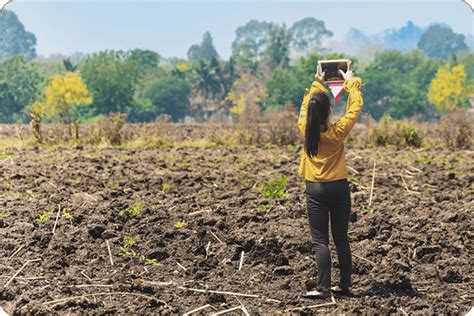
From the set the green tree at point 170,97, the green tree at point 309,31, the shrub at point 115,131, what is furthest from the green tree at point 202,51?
the shrub at point 115,131

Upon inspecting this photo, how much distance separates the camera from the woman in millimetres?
5285

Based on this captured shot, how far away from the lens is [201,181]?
988 cm

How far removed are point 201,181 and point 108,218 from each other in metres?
2.48

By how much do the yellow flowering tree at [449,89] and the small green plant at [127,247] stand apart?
186 feet

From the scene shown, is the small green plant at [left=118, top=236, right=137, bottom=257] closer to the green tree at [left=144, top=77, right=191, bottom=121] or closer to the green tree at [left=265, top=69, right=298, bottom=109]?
the green tree at [left=265, top=69, right=298, bottom=109]

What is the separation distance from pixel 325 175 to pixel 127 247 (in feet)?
7.87

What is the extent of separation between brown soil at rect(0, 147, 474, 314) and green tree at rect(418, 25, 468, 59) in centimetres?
12677

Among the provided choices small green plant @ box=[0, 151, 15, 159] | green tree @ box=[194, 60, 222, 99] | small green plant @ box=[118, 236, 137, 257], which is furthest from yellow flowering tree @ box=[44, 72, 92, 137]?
small green plant @ box=[118, 236, 137, 257]

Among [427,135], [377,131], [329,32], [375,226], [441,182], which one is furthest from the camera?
[329,32]

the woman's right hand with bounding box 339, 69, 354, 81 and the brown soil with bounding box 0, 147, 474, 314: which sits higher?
the woman's right hand with bounding box 339, 69, 354, 81

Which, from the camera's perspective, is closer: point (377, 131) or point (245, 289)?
point (245, 289)

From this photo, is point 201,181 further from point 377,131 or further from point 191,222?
point 377,131

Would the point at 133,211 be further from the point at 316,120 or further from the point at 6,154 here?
the point at 6,154

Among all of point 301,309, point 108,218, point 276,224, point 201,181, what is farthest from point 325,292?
point 201,181
